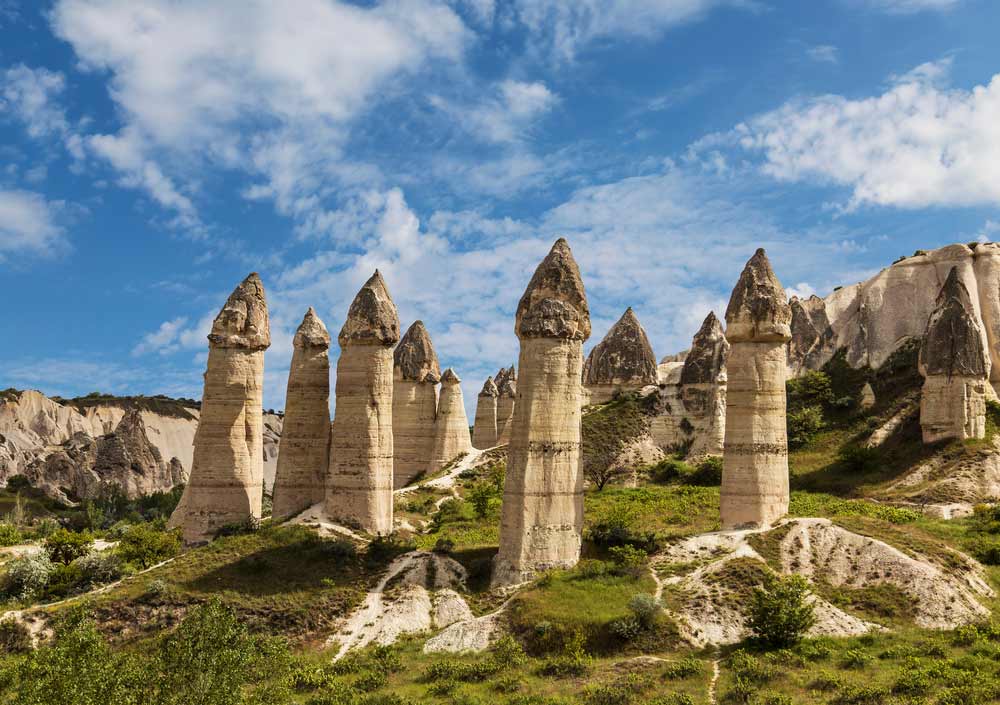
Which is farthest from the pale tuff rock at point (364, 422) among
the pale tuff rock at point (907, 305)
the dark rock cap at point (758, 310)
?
the pale tuff rock at point (907, 305)

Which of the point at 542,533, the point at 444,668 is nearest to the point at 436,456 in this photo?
the point at 542,533

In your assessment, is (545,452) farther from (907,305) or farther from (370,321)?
(907,305)

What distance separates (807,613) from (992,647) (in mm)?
4698

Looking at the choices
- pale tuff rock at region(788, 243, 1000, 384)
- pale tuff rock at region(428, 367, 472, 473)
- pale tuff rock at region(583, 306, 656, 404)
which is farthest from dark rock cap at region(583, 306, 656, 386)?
Result: pale tuff rock at region(788, 243, 1000, 384)

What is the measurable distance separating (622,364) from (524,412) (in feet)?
91.8

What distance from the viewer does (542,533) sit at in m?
30.1

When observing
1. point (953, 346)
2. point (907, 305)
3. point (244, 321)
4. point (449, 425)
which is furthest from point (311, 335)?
point (907, 305)

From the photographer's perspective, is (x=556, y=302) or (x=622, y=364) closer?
(x=556, y=302)

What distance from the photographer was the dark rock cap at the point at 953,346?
1710 inches

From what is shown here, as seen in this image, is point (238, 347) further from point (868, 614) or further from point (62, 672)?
point (868, 614)

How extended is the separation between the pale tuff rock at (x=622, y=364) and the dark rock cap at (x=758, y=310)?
2397 centimetres

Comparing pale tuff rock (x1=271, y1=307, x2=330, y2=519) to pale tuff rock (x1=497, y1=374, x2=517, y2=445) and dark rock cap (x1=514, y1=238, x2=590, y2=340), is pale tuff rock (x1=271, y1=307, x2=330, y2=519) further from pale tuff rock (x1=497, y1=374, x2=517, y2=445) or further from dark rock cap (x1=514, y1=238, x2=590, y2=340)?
pale tuff rock (x1=497, y1=374, x2=517, y2=445)

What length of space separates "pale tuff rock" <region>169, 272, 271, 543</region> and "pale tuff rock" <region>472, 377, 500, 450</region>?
26.3m

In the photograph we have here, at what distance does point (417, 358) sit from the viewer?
52.5 metres
